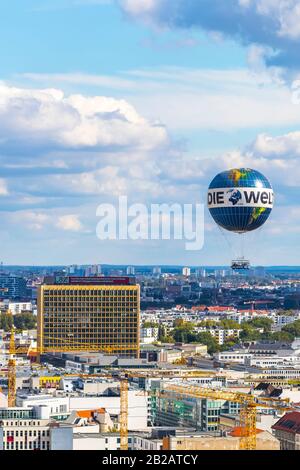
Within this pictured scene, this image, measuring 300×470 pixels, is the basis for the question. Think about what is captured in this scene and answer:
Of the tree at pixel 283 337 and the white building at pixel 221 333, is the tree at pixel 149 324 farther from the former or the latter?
the tree at pixel 283 337

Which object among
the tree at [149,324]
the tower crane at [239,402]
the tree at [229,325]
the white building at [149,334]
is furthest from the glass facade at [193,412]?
the tree at [229,325]

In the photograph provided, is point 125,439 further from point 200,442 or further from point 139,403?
point 139,403

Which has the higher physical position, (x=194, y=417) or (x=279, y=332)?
(x=279, y=332)

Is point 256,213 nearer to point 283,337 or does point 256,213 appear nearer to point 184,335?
point 184,335

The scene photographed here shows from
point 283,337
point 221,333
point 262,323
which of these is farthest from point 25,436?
point 262,323

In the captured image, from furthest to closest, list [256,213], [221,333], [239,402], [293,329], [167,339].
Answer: [293,329]
[221,333]
[167,339]
[256,213]
[239,402]

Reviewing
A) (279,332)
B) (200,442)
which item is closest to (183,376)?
(200,442)

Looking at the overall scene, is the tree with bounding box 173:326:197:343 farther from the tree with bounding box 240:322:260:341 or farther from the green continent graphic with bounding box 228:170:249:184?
the green continent graphic with bounding box 228:170:249:184
